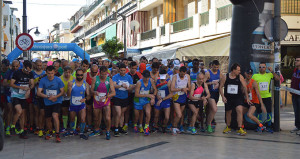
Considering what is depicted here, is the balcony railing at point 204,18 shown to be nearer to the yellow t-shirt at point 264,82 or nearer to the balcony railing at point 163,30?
the balcony railing at point 163,30

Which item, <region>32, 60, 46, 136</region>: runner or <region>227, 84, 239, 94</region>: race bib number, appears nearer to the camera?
<region>32, 60, 46, 136</region>: runner

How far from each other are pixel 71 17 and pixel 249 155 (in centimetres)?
10170

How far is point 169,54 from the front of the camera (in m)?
17.9

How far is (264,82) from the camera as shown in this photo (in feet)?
31.2

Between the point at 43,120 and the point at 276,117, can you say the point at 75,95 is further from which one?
the point at 276,117

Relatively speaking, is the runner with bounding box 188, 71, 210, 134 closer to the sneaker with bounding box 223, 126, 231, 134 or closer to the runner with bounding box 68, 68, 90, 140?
the sneaker with bounding box 223, 126, 231, 134

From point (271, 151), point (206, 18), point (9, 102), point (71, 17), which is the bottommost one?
point (271, 151)

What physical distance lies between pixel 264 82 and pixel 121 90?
3.44 meters

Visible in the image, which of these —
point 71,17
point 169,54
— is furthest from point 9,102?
point 71,17

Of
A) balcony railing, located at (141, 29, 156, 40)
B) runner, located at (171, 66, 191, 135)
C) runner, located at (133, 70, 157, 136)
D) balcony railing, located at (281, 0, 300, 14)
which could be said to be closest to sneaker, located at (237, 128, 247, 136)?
runner, located at (171, 66, 191, 135)

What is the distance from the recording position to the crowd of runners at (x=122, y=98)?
8.66 meters

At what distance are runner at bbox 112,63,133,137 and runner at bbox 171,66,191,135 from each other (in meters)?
1.05

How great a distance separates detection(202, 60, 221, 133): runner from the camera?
9.49m

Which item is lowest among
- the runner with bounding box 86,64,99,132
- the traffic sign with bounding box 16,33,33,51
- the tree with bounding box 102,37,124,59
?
the runner with bounding box 86,64,99,132
